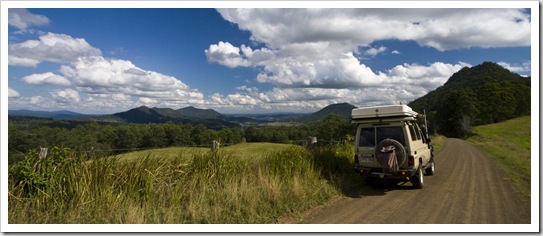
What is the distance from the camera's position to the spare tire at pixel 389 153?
9.67 metres

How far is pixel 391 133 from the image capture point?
10.2 m

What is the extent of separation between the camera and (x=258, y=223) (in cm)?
651

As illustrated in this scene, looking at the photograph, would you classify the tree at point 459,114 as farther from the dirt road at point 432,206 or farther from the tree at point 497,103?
the dirt road at point 432,206

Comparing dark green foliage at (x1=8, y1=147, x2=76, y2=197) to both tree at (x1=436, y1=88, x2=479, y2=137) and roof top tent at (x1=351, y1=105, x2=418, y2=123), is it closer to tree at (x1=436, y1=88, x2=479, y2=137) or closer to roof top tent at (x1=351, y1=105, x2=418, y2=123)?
roof top tent at (x1=351, y1=105, x2=418, y2=123)

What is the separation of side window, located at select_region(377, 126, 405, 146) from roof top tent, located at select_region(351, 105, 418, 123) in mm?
330

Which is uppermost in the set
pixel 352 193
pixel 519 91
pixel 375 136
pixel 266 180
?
pixel 519 91

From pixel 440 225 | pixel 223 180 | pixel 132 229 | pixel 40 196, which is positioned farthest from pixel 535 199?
pixel 40 196

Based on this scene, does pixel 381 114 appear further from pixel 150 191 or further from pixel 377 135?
pixel 150 191

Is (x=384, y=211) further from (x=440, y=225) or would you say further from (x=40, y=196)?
(x=40, y=196)

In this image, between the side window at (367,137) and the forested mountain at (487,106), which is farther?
the forested mountain at (487,106)

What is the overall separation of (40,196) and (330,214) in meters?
6.11

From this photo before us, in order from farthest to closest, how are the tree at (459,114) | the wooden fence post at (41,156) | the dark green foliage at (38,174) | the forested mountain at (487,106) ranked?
Answer: the forested mountain at (487,106) → the tree at (459,114) → the wooden fence post at (41,156) → the dark green foliage at (38,174)

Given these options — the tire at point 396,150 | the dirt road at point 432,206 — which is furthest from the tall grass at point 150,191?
the tire at point 396,150

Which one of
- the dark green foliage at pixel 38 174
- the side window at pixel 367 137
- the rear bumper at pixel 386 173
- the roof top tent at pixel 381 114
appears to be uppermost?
the roof top tent at pixel 381 114
